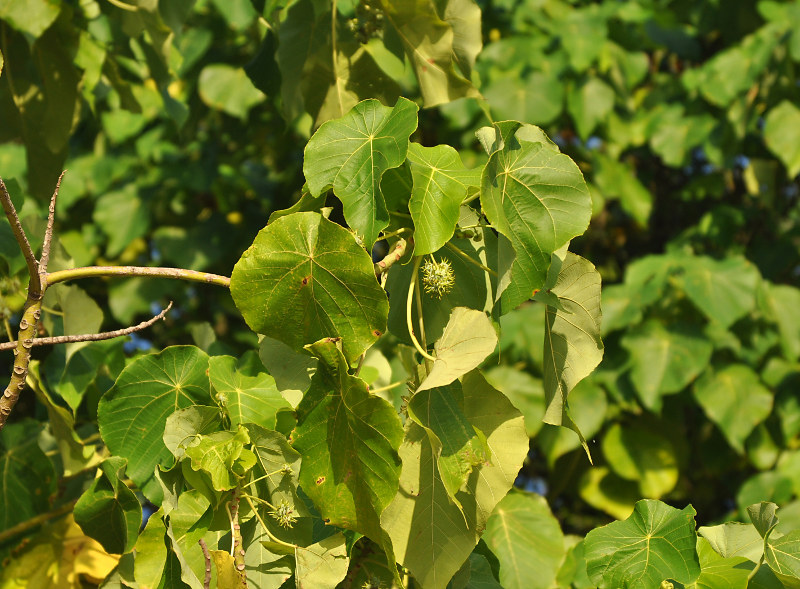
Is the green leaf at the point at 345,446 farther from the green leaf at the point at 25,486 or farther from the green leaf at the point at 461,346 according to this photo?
the green leaf at the point at 25,486

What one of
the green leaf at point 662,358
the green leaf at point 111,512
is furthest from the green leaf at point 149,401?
the green leaf at point 662,358

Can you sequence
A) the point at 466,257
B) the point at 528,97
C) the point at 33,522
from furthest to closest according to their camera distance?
the point at 528,97 → the point at 33,522 → the point at 466,257

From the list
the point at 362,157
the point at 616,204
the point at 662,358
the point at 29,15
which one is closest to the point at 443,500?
the point at 362,157

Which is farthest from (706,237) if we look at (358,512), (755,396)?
(358,512)

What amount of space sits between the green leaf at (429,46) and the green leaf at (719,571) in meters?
0.56

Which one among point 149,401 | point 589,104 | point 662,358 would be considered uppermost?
point 149,401

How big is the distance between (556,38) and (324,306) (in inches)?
78.8

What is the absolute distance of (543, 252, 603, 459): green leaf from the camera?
0.71 meters

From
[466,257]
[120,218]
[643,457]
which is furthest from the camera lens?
[120,218]

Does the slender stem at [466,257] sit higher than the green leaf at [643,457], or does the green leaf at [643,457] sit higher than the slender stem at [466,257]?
the slender stem at [466,257]

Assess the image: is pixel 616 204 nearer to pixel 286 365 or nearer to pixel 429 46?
pixel 429 46

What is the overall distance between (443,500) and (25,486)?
1.87 feet

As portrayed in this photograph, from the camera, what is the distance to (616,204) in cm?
273

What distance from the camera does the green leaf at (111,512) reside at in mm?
765
